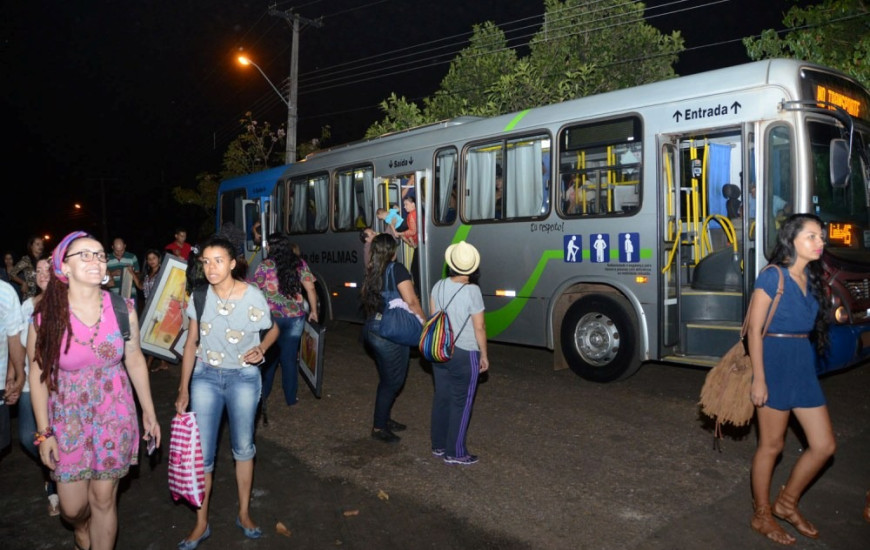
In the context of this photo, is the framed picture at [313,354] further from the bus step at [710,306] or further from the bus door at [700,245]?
the bus step at [710,306]

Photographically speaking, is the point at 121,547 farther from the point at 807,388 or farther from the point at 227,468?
the point at 807,388

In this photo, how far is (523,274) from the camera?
8945mm

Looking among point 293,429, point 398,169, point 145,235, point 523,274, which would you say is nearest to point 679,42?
point 398,169

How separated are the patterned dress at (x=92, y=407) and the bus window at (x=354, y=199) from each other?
836cm

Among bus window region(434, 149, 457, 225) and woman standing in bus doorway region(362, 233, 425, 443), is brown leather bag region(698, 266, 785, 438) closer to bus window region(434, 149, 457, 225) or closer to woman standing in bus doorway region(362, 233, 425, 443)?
woman standing in bus doorway region(362, 233, 425, 443)

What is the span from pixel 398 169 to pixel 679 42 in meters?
12.6

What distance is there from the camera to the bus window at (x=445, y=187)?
1009 centimetres

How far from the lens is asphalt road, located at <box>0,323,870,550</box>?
4.30 meters

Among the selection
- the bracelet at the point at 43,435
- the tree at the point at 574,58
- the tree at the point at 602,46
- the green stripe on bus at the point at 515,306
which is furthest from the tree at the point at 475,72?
the bracelet at the point at 43,435

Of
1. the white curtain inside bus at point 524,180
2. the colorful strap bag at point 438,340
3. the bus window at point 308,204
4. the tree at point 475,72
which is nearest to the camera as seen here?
the colorful strap bag at point 438,340

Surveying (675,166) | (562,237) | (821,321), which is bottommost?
(821,321)

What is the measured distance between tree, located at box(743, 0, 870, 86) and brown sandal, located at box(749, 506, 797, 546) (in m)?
9.57

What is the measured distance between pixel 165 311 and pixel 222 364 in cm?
343

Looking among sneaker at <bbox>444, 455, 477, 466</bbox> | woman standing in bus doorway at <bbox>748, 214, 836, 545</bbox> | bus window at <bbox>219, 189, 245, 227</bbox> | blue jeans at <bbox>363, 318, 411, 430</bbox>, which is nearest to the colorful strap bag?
blue jeans at <bbox>363, 318, 411, 430</bbox>
